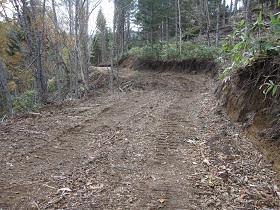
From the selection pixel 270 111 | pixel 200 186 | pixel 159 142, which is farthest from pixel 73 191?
pixel 270 111

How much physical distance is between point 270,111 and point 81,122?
4789mm

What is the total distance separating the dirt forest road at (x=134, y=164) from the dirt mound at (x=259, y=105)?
236 mm

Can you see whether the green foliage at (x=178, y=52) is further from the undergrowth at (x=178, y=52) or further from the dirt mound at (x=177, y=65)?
the dirt mound at (x=177, y=65)

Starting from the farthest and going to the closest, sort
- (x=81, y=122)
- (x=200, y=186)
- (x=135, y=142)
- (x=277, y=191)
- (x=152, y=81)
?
(x=152, y=81) → (x=81, y=122) → (x=135, y=142) → (x=200, y=186) → (x=277, y=191)

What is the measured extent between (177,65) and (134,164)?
1344cm

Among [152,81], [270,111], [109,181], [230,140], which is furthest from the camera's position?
[152,81]

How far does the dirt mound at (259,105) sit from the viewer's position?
344 cm

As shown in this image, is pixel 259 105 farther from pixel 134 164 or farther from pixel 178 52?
pixel 178 52

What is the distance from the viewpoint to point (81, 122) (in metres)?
6.14

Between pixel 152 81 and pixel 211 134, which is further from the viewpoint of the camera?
pixel 152 81

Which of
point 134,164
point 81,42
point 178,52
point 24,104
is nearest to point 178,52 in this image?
point 178,52

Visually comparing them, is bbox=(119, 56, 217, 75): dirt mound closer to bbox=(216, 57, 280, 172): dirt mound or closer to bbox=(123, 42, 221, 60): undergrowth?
bbox=(123, 42, 221, 60): undergrowth

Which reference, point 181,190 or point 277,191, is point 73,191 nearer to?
point 181,190

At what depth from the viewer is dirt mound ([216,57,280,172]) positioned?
3.44 m
